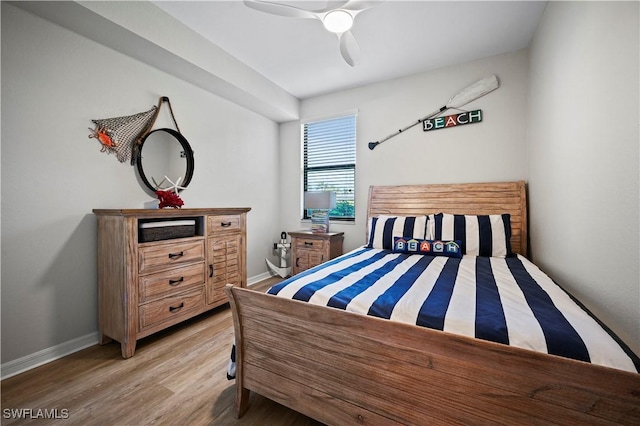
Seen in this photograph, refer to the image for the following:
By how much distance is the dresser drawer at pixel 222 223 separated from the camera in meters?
2.41

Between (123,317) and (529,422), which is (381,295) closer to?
(529,422)

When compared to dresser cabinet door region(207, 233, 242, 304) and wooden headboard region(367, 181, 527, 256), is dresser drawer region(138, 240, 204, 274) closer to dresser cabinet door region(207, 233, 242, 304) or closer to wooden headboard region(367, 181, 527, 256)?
dresser cabinet door region(207, 233, 242, 304)

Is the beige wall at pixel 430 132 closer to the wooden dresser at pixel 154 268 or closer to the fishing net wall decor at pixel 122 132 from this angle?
the wooden dresser at pixel 154 268

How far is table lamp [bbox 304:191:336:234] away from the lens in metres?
3.28

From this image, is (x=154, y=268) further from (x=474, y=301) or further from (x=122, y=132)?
(x=474, y=301)

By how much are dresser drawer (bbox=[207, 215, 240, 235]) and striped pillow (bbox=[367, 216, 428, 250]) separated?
4.64 ft

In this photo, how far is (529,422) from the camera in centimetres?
78

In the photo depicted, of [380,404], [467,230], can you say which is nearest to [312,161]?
[467,230]

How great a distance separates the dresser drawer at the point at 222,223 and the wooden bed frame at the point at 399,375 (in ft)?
4.18

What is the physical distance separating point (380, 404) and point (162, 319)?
1794mm

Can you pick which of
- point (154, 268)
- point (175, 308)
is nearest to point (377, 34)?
point (154, 268)

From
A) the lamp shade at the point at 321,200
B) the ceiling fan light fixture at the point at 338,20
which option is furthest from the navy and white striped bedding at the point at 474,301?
the ceiling fan light fixture at the point at 338,20

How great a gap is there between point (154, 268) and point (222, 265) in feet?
2.13

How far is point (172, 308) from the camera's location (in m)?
2.10
